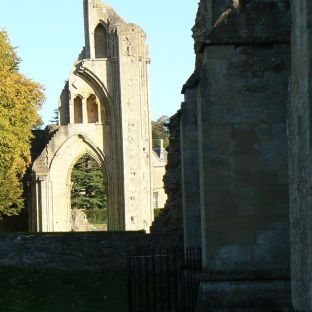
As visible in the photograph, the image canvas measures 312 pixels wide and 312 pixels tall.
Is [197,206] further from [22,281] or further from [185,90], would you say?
[22,281]

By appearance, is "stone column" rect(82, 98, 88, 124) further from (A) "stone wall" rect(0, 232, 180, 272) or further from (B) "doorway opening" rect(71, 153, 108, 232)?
(A) "stone wall" rect(0, 232, 180, 272)

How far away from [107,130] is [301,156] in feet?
108

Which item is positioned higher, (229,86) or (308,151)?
(229,86)

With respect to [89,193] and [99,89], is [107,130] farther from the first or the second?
[89,193]

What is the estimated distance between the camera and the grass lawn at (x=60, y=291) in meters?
15.3

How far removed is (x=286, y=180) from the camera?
9.47 m

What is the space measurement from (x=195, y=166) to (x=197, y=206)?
0.68 metres

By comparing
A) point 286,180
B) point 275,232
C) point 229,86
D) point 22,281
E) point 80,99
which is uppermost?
point 80,99

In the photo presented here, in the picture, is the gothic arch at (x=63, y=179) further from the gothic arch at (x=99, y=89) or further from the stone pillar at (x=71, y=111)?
the gothic arch at (x=99, y=89)

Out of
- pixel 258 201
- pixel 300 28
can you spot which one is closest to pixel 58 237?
pixel 258 201

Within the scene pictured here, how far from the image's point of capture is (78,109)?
40.5 meters

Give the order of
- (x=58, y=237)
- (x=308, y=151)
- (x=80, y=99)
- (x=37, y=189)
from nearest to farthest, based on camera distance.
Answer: (x=308, y=151) → (x=58, y=237) → (x=37, y=189) → (x=80, y=99)

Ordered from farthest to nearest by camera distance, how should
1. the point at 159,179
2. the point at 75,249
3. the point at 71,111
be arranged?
the point at 159,179
the point at 71,111
the point at 75,249

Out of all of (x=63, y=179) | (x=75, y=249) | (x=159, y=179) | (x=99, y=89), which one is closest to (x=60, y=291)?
(x=75, y=249)
